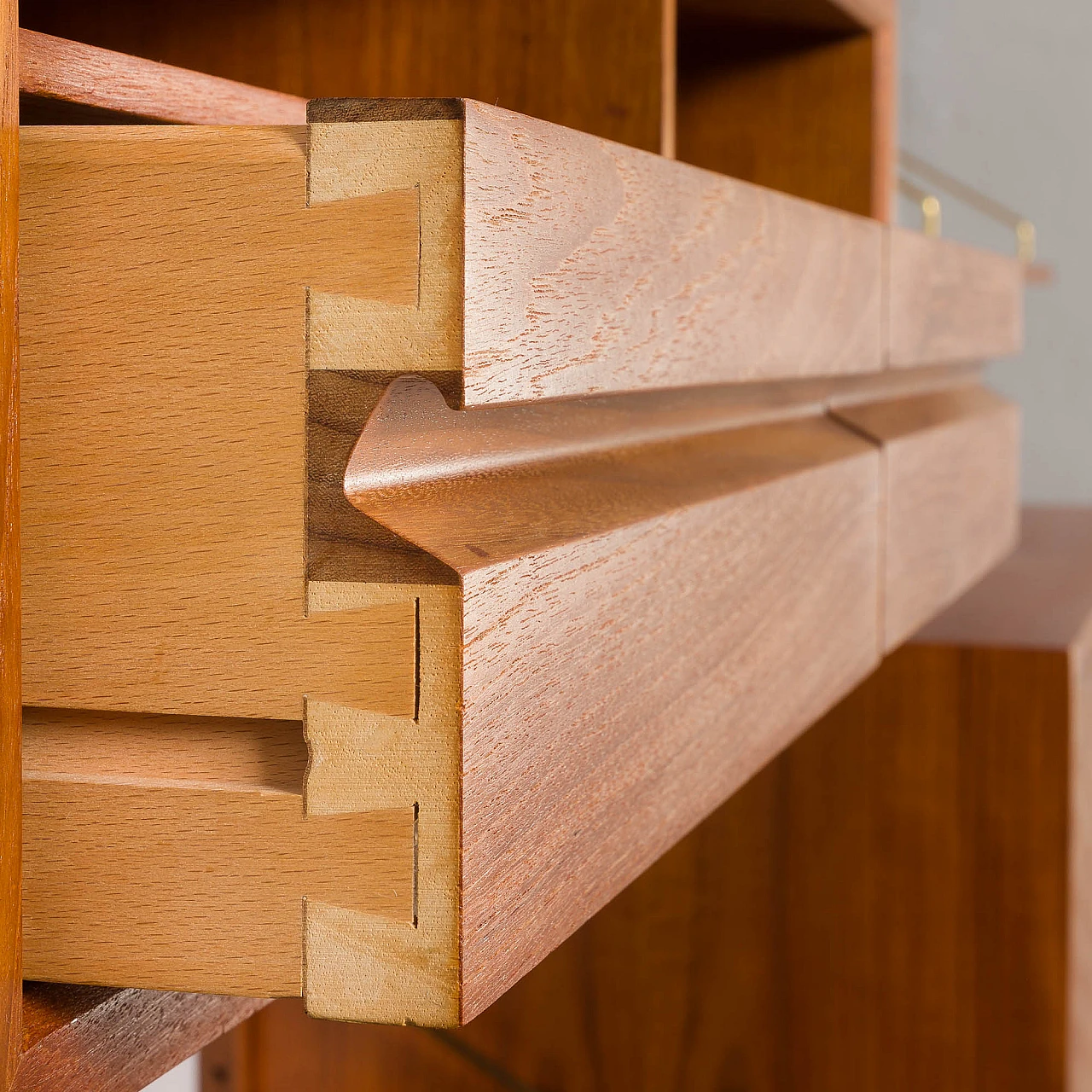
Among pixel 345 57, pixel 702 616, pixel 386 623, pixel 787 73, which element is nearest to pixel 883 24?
pixel 787 73

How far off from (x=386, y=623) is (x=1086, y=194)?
1.90 m

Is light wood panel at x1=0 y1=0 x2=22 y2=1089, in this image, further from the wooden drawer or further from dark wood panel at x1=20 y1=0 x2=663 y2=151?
dark wood panel at x1=20 y1=0 x2=663 y2=151

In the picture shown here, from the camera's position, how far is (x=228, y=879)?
9.3 inches

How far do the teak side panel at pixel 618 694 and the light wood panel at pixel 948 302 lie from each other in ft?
0.45

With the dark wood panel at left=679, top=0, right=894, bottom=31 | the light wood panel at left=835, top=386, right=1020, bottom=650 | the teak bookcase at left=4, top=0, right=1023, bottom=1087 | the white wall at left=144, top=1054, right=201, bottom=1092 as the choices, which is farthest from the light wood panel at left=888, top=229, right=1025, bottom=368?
the white wall at left=144, top=1054, right=201, bottom=1092

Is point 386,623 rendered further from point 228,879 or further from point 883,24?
point 883,24

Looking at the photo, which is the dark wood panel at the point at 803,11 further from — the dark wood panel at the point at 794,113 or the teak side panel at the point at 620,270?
the teak side panel at the point at 620,270

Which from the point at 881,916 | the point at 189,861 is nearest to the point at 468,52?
the point at 189,861

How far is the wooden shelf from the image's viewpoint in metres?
0.24

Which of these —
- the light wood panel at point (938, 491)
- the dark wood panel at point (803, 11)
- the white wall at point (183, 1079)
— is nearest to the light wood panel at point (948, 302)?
the light wood panel at point (938, 491)

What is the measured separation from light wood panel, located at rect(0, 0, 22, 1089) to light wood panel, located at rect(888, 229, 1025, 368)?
1.18 feet

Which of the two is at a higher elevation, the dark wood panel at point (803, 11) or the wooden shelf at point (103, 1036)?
the dark wood panel at point (803, 11)

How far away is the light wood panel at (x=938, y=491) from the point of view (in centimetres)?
53

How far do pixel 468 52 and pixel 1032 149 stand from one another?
1.64m
